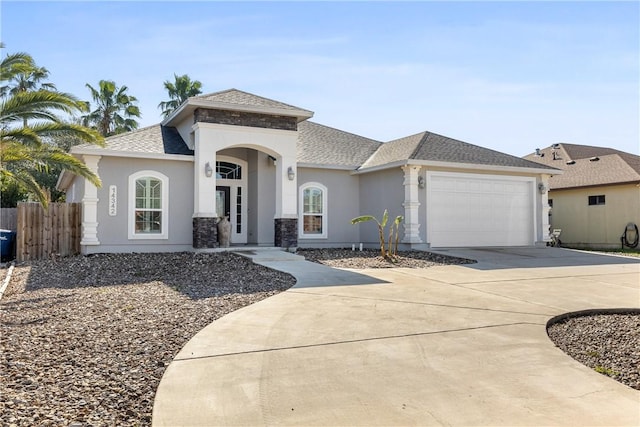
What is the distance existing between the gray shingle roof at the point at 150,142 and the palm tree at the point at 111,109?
621 inches

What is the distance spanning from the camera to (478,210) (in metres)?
16.8

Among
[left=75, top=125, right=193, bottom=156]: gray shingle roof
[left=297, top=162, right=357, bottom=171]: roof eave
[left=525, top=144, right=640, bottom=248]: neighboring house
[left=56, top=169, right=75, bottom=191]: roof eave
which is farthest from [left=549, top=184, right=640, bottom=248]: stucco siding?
[left=56, top=169, right=75, bottom=191]: roof eave

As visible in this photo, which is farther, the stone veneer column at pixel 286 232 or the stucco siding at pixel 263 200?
the stucco siding at pixel 263 200

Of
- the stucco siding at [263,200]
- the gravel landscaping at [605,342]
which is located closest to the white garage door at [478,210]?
the stucco siding at [263,200]

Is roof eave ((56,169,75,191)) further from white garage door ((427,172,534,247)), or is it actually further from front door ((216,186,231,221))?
white garage door ((427,172,534,247))

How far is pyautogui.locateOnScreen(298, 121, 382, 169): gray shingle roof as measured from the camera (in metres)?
17.4

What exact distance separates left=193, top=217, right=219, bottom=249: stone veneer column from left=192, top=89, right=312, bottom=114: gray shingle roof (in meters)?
3.54

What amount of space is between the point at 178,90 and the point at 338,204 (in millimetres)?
19143

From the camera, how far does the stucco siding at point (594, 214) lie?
67.5 ft

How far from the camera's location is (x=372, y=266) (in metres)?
12.2

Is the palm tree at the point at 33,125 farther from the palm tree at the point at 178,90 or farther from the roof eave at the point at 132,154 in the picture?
the palm tree at the point at 178,90

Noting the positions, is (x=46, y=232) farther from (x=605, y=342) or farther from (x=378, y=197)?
(x=605, y=342)

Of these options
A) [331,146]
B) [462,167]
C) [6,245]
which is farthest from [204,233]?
[462,167]

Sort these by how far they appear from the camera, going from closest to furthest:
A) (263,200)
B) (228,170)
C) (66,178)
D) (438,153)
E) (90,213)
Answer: (90,213)
(263,200)
(438,153)
(228,170)
(66,178)
